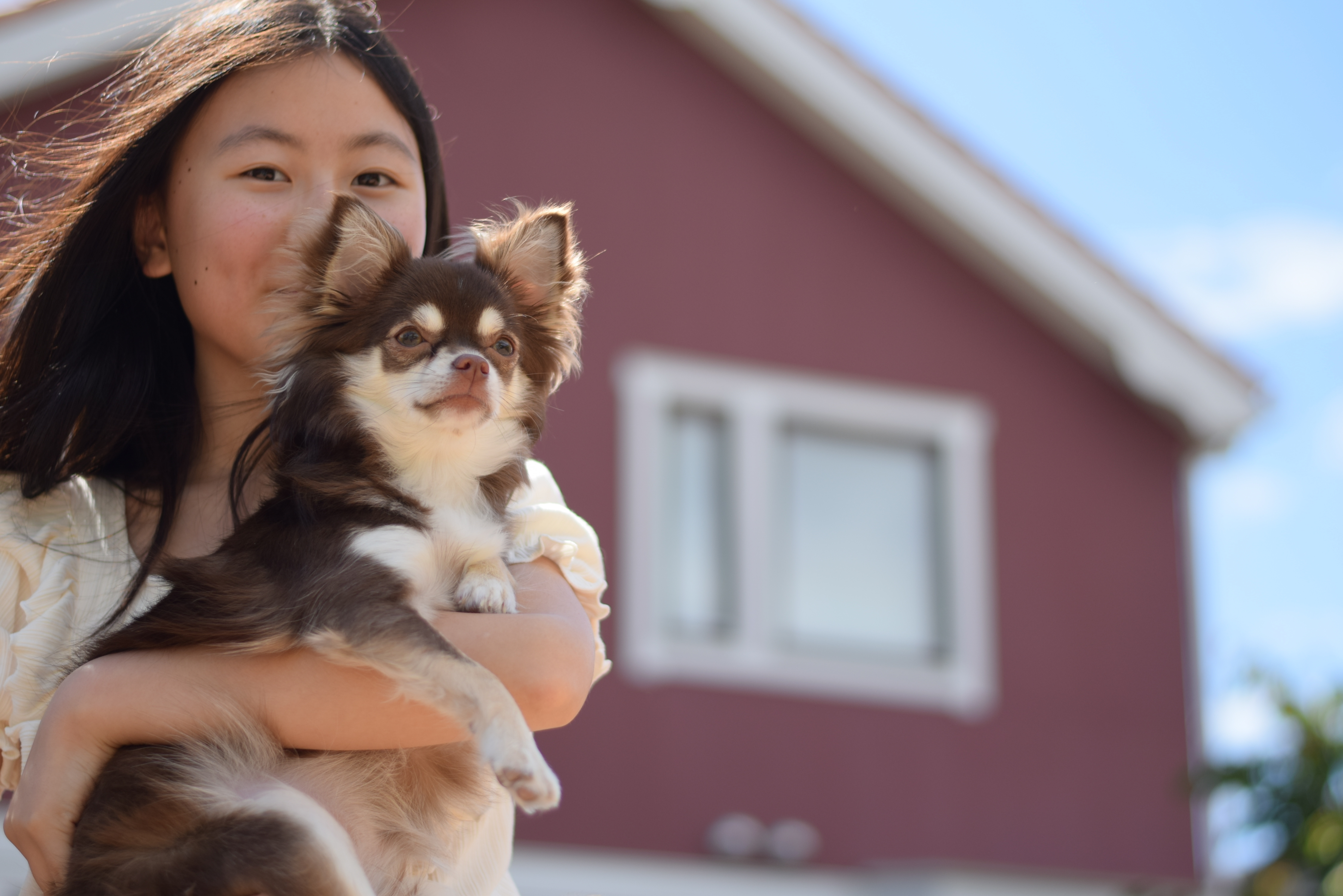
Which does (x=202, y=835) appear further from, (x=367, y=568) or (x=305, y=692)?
(x=367, y=568)

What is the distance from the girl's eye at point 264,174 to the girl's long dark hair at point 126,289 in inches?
8.9

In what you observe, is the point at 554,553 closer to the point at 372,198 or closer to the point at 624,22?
the point at 372,198

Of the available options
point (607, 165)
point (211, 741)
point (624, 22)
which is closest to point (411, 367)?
point (211, 741)

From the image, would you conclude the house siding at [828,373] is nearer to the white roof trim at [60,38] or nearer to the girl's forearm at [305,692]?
the white roof trim at [60,38]

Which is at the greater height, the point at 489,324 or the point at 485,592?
the point at 489,324

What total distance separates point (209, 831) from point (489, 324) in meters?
1.15

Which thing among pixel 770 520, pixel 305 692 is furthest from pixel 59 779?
pixel 770 520

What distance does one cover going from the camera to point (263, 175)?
3184 millimetres

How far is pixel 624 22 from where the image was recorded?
39.3ft

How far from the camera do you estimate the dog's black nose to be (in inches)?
117

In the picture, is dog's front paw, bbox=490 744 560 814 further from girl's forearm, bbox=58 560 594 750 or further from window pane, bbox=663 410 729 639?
window pane, bbox=663 410 729 639

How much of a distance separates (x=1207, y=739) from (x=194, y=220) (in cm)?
1143

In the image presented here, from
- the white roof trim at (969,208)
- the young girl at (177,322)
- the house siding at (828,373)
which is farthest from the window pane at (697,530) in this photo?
the young girl at (177,322)

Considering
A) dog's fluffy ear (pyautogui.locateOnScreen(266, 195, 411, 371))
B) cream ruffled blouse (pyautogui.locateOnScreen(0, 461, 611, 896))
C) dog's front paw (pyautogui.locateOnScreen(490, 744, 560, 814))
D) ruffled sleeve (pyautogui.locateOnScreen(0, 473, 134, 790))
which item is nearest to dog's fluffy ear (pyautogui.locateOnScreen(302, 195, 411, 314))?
dog's fluffy ear (pyautogui.locateOnScreen(266, 195, 411, 371))
